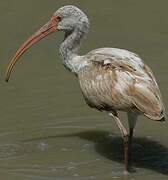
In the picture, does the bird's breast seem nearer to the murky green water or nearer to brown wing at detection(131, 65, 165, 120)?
brown wing at detection(131, 65, 165, 120)

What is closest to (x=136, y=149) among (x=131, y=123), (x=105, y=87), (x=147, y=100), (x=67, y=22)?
(x=131, y=123)

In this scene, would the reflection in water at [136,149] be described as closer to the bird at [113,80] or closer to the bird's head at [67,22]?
the bird at [113,80]

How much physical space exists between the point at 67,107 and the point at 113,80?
2393 mm

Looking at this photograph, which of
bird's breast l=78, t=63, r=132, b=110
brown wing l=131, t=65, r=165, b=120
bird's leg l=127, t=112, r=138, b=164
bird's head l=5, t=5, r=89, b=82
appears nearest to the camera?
brown wing l=131, t=65, r=165, b=120

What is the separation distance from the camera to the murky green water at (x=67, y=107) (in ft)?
34.9

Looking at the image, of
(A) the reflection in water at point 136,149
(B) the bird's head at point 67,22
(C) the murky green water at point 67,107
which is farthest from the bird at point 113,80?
(C) the murky green water at point 67,107

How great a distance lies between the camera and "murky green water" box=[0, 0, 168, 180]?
10633 millimetres

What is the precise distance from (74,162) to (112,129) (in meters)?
1.19

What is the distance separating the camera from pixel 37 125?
39.3 feet

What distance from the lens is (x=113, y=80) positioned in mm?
10273

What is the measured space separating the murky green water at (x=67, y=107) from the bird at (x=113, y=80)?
464mm

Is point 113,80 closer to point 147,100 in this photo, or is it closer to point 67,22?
point 147,100

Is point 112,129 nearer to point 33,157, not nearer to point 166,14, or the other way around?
point 33,157

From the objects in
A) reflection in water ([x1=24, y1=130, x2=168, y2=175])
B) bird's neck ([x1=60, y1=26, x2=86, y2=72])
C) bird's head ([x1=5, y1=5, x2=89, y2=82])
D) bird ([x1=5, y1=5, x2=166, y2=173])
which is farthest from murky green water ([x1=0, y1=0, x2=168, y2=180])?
bird's head ([x1=5, y1=5, x2=89, y2=82])
